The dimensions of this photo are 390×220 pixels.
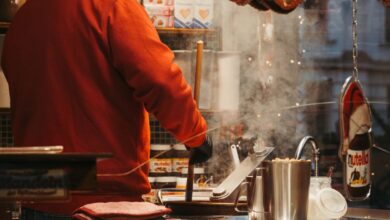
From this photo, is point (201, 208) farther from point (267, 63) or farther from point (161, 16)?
point (161, 16)

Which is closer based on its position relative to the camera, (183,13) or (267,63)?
(267,63)

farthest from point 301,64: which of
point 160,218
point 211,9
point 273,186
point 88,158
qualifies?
point 88,158

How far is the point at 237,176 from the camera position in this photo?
2.20m

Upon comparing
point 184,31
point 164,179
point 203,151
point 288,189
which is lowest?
point 164,179

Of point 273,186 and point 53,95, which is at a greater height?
point 53,95

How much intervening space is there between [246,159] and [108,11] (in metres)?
0.62

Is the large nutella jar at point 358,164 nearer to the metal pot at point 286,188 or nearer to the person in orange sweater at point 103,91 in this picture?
the metal pot at point 286,188

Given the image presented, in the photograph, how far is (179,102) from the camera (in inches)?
76.9

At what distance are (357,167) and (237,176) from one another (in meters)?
0.39

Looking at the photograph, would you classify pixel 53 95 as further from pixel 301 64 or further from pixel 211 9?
pixel 301 64

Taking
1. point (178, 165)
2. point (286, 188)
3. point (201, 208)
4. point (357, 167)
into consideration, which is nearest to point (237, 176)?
point (201, 208)

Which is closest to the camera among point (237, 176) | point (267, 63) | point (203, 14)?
point (237, 176)

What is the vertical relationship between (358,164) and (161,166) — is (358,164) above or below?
above

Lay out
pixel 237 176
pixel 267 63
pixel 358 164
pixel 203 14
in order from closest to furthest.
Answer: pixel 358 164, pixel 237 176, pixel 267 63, pixel 203 14
